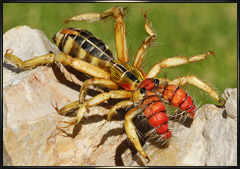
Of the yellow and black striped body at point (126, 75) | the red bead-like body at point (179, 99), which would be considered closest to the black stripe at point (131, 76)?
the yellow and black striped body at point (126, 75)

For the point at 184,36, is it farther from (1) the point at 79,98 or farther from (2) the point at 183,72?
(1) the point at 79,98

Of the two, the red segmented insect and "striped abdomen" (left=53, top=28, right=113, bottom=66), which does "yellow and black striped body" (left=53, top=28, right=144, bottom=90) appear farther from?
the red segmented insect

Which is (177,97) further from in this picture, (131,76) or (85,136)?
(85,136)

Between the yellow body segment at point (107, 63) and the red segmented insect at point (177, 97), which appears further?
the yellow body segment at point (107, 63)

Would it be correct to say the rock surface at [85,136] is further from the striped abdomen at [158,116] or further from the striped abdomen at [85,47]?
the striped abdomen at [85,47]

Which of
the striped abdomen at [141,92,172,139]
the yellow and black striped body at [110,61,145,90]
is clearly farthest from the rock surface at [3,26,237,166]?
the yellow and black striped body at [110,61,145,90]

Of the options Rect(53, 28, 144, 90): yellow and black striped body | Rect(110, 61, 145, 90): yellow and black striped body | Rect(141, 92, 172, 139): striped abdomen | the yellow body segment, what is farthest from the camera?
Rect(53, 28, 144, 90): yellow and black striped body
